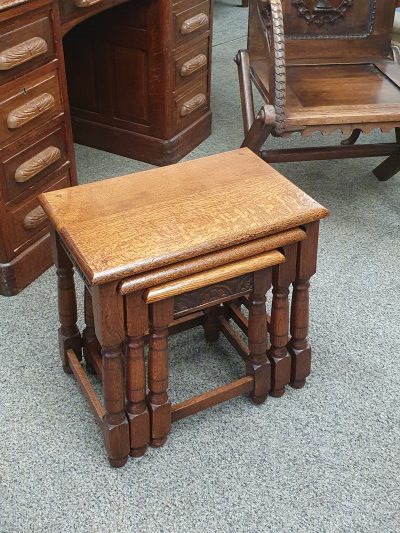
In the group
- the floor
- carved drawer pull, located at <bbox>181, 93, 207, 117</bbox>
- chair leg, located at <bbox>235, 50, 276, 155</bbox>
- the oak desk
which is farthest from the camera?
carved drawer pull, located at <bbox>181, 93, 207, 117</bbox>

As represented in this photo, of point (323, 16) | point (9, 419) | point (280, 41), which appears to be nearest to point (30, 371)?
point (9, 419)

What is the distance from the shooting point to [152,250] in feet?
4.64

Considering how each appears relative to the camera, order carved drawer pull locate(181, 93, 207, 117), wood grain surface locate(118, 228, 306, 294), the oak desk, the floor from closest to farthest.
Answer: wood grain surface locate(118, 228, 306, 294)
the floor
the oak desk
carved drawer pull locate(181, 93, 207, 117)

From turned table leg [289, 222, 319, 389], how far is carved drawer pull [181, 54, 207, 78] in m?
1.47

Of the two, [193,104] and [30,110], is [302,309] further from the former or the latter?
[193,104]

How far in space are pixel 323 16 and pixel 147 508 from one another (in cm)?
192

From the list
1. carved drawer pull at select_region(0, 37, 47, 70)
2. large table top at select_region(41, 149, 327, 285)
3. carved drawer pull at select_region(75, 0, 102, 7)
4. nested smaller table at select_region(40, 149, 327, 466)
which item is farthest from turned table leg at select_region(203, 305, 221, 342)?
carved drawer pull at select_region(75, 0, 102, 7)

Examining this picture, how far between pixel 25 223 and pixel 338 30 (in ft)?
4.60

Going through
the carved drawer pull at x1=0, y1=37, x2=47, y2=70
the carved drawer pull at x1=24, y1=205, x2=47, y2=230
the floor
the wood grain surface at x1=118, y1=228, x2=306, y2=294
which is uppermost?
the carved drawer pull at x1=0, y1=37, x2=47, y2=70

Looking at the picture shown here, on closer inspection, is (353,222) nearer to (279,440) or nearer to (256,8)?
(256,8)

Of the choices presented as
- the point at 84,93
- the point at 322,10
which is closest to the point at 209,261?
the point at 322,10

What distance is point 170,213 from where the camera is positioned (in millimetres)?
1543

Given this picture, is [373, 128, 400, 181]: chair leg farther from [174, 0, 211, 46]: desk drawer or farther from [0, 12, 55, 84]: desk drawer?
[0, 12, 55, 84]: desk drawer

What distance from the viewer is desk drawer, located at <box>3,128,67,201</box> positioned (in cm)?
208
